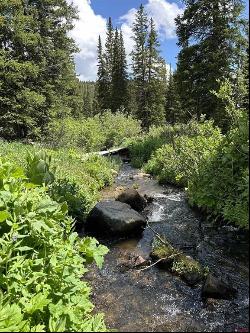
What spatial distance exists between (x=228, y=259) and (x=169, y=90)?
48.6m

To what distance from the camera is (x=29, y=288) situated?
162 inches

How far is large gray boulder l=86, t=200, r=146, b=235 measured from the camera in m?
9.05

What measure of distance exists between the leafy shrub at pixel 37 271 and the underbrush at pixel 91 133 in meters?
15.0

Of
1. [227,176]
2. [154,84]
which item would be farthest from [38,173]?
[154,84]

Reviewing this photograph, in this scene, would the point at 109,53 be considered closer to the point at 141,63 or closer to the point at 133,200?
the point at 141,63

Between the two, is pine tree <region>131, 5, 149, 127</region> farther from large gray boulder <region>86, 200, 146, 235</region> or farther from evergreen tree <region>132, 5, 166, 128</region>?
large gray boulder <region>86, 200, 146, 235</region>

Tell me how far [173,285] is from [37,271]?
2961 millimetres

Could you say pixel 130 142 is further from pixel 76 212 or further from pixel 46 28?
pixel 76 212

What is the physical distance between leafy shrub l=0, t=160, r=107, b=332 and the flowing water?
67cm

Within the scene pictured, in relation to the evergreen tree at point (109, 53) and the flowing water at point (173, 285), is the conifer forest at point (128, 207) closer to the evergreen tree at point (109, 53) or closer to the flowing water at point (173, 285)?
the flowing water at point (173, 285)

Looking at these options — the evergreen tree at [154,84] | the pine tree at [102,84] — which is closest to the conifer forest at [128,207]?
the evergreen tree at [154,84]

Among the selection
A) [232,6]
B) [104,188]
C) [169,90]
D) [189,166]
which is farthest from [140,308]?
[169,90]

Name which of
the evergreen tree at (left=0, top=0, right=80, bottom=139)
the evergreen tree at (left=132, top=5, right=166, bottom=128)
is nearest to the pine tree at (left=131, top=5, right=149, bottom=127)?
the evergreen tree at (left=132, top=5, right=166, bottom=128)

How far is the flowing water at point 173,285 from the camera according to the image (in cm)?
512
